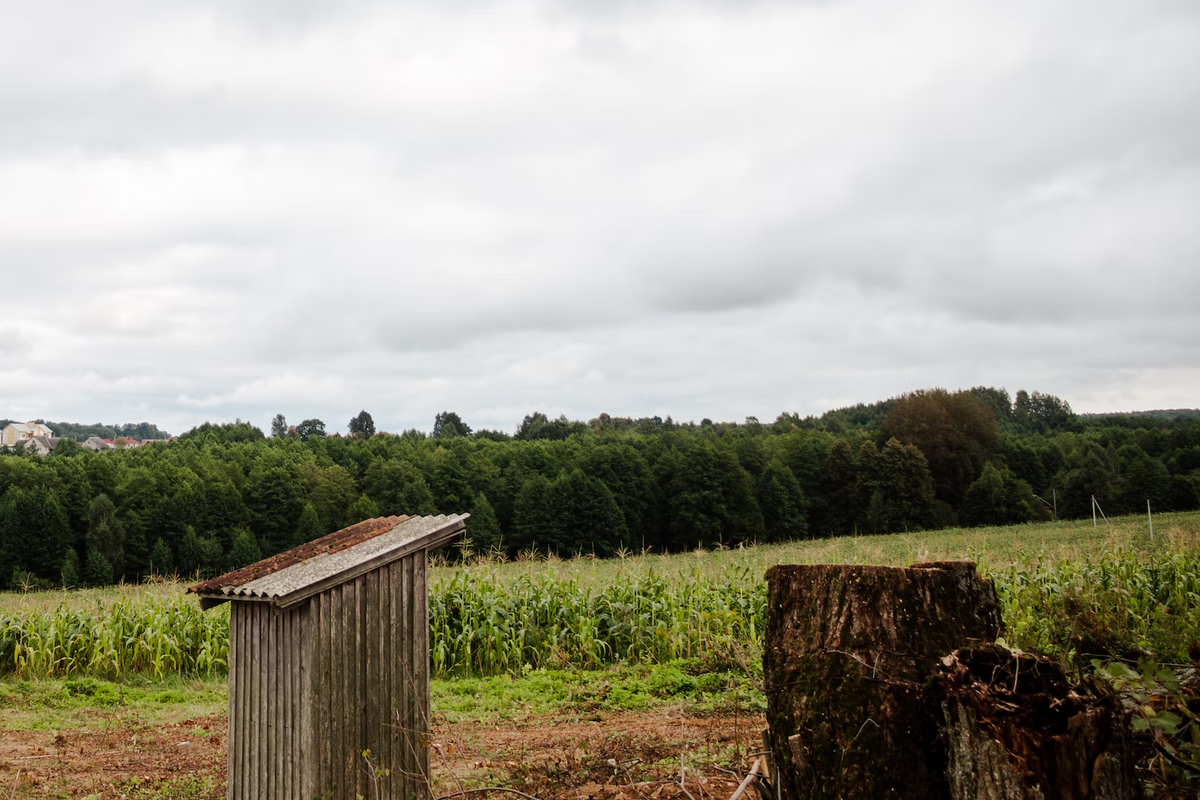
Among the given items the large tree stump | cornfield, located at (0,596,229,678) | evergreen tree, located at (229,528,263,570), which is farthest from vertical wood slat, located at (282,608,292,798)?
evergreen tree, located at (229,528,263,570)

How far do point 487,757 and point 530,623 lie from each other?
5.70 meters

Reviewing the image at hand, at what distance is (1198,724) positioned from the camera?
2584 millimetres

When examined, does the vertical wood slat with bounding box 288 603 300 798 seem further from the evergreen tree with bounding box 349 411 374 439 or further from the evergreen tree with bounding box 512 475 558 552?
the evergreen tree with bounding box 349 411 374 439

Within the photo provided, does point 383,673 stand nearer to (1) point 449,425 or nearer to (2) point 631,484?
(2) point 631,484

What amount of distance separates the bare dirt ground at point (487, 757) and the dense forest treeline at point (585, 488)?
97.1ft

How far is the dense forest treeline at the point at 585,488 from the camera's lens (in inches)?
1662

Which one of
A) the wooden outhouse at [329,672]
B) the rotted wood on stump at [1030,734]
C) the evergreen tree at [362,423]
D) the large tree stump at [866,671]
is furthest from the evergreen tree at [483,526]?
the evergreen tree at [362,423]

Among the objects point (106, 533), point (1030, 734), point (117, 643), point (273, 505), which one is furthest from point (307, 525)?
point (1030, 734)

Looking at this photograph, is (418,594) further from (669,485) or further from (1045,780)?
(669,485)

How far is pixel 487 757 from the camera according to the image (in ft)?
24.3

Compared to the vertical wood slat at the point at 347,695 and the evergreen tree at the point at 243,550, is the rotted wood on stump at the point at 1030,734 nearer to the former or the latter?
the vertical wood slat at the point at 347,695

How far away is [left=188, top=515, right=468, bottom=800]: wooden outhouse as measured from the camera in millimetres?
5152

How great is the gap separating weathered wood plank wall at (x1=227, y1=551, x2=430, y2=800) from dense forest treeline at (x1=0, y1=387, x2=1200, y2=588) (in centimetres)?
3305

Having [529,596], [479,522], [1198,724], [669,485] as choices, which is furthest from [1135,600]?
[669,485]
